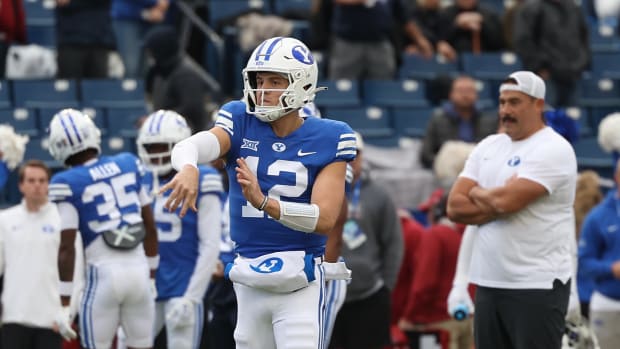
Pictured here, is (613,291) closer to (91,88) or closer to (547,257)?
(547,257)

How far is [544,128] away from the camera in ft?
23.2

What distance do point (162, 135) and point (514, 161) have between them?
2.28 m

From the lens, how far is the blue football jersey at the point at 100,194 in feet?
25.0

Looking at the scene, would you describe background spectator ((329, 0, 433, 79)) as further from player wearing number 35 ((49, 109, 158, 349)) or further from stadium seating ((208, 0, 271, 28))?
player wearing number 35 ((49, 109, 158, 349))

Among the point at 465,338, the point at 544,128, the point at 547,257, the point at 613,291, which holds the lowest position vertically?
the point at 465,338

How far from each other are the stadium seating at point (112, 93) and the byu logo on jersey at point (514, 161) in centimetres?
607

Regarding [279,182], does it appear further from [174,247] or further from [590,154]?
[590,154]

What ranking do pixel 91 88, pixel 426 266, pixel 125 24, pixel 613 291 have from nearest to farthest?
pixel 613 291 → pixel 426 266 → pixel 91 88 → pixel 125 24

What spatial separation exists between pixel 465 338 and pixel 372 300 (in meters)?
1.38

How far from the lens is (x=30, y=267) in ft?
29.7

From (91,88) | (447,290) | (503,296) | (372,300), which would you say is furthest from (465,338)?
(91,88)

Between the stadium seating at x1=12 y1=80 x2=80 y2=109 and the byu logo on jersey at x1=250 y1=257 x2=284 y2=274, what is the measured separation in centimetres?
681

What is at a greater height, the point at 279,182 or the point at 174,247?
the point at 279,182

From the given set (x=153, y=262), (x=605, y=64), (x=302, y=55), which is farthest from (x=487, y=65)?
(x=302, y=55)
